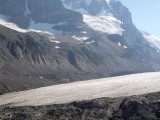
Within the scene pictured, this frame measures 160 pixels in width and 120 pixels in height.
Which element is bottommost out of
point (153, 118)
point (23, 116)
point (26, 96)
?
point (26, 96)

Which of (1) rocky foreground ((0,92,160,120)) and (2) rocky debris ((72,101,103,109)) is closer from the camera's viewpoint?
(1) rocky foreground ((0,92,160,120))

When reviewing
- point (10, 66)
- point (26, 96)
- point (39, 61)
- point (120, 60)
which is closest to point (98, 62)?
point (120, 60)

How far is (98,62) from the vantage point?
159500 mm

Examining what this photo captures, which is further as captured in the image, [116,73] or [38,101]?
[116,73]

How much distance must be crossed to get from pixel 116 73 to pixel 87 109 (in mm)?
103366

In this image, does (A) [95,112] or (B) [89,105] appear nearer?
(A) [95,112]

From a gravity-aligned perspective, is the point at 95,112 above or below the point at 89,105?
above

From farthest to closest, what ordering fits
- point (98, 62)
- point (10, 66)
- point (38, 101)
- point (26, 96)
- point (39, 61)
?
1. point (98, 62)
2. point (39, 61)
3. point (10, 66)
4. point (26, 96)
5. point (38, 101)

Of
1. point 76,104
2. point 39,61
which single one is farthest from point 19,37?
point 76,104

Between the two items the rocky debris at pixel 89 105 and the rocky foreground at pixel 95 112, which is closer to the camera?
the rocky foreground at pixel 95 112

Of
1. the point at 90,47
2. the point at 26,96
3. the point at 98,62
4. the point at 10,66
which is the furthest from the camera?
the point at 90,47

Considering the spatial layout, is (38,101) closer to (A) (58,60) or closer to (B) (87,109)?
(B) (87,109)

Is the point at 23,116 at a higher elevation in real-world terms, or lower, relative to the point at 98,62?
higher

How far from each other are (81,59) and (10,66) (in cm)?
4594
